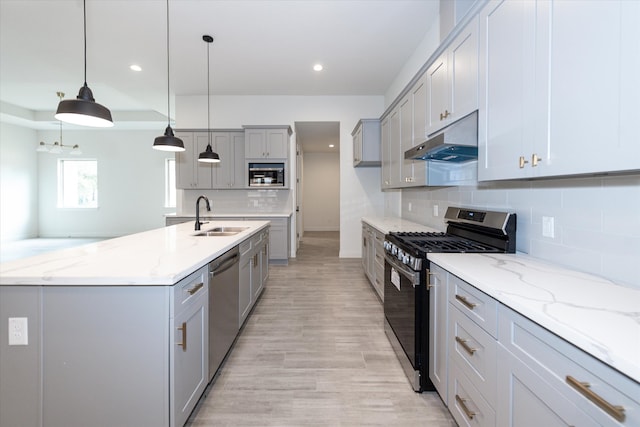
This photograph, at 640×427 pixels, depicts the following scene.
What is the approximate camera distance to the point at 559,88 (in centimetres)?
115

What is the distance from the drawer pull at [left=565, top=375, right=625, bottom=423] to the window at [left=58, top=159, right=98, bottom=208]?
1079 cm

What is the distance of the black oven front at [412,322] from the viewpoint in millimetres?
1784

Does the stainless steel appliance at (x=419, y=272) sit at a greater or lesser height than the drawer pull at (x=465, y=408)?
greater

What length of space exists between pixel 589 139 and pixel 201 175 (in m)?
5.60

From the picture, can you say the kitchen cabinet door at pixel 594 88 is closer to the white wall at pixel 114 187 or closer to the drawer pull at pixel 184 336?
the drawer pull at pixel 184 336

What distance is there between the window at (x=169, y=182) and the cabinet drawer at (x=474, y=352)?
28.7ft

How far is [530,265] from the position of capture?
57.9 inches

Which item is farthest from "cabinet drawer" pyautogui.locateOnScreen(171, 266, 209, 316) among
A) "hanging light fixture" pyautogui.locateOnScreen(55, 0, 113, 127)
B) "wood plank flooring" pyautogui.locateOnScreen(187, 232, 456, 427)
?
"hanging light fixture" pyautogui.locateOnScreen(55, 0, 113, 127)

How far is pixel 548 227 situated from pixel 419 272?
74cm

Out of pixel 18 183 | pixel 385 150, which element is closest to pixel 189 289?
pixel 385 150

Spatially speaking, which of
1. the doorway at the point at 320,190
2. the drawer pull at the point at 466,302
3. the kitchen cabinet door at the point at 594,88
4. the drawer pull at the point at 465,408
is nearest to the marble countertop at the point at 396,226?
the drawer pull at the point at 466,302

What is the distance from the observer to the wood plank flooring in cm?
165

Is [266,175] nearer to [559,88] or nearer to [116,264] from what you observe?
[116,264]

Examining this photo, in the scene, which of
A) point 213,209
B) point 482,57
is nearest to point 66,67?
point 213,209
